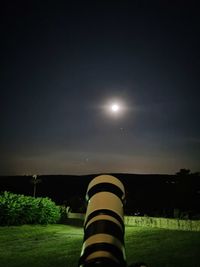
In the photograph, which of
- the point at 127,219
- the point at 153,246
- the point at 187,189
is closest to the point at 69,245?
the point at 153,246

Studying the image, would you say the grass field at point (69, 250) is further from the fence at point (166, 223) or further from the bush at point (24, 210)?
the bush at point (24, 210)

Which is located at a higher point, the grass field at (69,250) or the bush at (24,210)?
the bush at (24,210)

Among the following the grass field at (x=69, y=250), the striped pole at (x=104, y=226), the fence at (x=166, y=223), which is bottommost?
the grass field at (x=69, y=250)

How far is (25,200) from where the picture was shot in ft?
85.6

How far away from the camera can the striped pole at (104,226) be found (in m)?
2.84

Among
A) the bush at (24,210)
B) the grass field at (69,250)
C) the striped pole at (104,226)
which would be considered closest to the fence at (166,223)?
the grass field at (69,250)

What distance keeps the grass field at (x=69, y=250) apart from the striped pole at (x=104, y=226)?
8.87 meters

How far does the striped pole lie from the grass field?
8.87m

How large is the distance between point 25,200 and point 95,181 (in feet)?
78.1

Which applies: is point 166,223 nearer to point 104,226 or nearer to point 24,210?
point 24,210

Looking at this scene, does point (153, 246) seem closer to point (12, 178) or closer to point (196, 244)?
point (196, 244)

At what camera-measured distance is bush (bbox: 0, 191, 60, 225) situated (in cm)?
2467

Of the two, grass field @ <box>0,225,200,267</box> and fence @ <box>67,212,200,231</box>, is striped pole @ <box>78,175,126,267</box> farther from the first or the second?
fence @ <box>67,212,200,231</box>

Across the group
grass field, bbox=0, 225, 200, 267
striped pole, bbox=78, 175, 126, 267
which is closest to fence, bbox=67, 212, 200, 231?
grass field, bbox=0, 225, 200, 267
